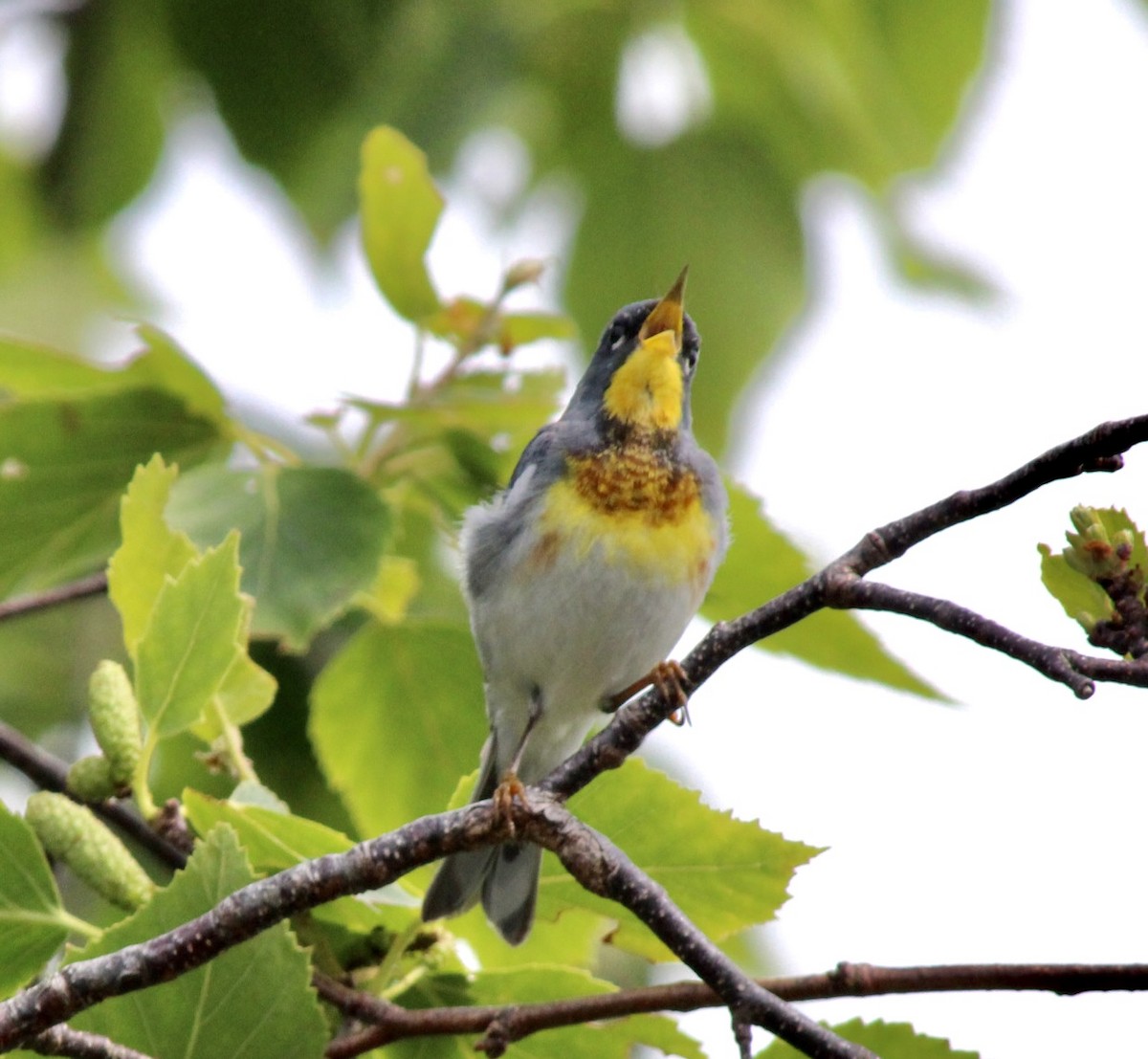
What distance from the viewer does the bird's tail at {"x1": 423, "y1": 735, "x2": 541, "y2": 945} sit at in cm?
237

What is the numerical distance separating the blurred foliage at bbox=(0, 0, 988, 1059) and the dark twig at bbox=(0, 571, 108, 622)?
122mm

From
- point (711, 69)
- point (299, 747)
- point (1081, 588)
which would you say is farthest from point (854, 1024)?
point (711, 69)

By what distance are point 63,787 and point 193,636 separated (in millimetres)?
603

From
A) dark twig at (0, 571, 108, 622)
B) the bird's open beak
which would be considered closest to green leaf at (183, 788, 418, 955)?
dark twig at (0, 571, 108, 622)

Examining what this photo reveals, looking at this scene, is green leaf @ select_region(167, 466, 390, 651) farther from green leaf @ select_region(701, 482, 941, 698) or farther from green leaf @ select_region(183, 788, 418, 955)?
green leaf @ select_region(701, 482, 941, 698)

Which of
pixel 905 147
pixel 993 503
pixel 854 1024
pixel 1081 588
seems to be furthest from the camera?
pixel 905 147

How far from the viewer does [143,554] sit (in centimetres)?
223

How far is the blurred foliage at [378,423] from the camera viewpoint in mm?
2135

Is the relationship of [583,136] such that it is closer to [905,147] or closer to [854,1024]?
[905,147]

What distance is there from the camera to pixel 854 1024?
207cm

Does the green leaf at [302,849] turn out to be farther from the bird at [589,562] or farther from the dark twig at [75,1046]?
the bird at [589,562]

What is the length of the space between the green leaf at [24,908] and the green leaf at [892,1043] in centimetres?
97

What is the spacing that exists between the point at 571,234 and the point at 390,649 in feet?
5.54

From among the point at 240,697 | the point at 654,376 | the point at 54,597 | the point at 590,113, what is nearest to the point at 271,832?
the point at 240,697
